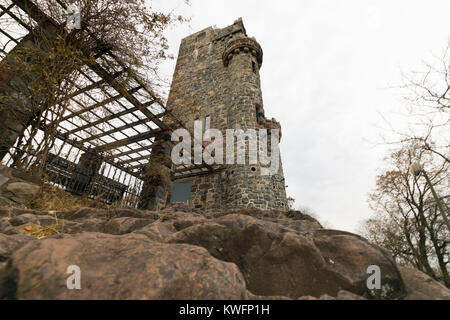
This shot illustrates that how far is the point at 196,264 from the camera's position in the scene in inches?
46.1

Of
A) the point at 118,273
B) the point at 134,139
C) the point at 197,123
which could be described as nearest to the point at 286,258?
the point at 118,273

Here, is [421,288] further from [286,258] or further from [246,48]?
[246,48]

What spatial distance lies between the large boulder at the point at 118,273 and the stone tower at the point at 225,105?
18.6 feet

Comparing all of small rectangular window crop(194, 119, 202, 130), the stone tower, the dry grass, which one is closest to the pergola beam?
the stone tower

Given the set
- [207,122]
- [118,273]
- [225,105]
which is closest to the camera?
[118,273]

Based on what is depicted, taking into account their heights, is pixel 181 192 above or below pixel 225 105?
below

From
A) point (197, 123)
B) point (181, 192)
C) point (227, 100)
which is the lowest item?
point (181, 192)

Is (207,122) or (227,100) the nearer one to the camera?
(227,100)

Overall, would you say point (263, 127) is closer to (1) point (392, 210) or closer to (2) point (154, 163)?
(2) point (154, 163)

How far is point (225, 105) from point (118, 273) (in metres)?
11.5

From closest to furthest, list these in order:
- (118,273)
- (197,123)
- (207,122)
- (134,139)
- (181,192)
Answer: (118,273) → (134,139) → (181,192) → (207,122) → (197,123)

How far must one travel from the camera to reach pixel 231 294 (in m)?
1.02
